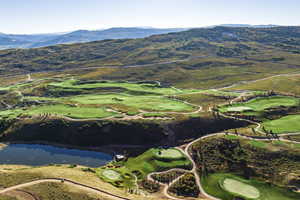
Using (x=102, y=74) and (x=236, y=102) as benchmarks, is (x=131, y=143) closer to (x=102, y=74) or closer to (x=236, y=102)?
(x=236, y=102)

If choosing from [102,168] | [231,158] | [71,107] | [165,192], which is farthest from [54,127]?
[231,158]

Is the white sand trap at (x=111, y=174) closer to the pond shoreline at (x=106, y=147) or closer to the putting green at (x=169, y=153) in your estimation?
the putting green at (x=169, y=153)

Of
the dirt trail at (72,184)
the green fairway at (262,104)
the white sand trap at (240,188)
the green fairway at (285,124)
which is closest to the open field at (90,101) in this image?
the green fairway at (262,104)

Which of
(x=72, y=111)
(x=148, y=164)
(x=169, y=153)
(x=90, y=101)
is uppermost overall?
(x=90, y=101)

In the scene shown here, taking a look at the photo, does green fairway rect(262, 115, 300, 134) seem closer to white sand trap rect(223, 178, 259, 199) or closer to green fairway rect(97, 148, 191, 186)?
white sand trap rect(223, 178, 259, 199)

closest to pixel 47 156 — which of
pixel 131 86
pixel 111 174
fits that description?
pixel 111 174

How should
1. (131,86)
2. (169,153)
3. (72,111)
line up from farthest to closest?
1. (131,86)
2. (72,111)
3. (169,153)

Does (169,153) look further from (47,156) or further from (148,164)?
(47,156)

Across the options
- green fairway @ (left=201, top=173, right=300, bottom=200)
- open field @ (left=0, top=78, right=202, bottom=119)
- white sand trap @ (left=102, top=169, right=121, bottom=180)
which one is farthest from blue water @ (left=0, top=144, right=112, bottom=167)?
green fairway @ (left=201, top=173, right=300, bottom=200)
